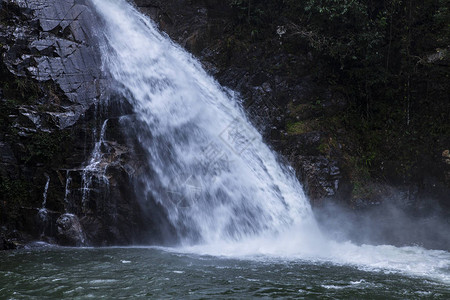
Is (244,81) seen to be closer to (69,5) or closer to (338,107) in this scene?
(338,107)

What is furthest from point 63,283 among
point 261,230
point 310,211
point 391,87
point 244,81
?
point 391,87

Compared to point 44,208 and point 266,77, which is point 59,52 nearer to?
point 44,208

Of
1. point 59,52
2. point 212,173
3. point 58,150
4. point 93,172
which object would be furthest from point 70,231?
point 59,52

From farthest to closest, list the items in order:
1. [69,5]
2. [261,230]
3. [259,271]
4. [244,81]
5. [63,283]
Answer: [244,81]
[69,5]
[261,230]
[259,271]
[63,283]

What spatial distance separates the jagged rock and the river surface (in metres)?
1.08

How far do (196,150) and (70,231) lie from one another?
3877mm

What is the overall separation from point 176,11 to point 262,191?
8.48 meters

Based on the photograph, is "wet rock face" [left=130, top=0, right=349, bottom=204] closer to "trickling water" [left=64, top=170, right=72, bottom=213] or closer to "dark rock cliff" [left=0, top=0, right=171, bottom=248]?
"dark rock cliff" [left=0, top=0, right=171, bottom=248]

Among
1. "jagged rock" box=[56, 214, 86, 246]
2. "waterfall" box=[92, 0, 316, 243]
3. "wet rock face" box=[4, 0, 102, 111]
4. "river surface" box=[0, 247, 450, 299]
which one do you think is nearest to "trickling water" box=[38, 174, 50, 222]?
"jagged rock" box=[56, 214, 86, 246]

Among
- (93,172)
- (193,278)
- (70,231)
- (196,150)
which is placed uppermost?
(196,150)

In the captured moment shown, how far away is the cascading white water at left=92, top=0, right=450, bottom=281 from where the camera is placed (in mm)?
9156

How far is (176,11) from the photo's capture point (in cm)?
1489

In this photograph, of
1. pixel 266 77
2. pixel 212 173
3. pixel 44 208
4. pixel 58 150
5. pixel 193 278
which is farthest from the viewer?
pixel 266 77

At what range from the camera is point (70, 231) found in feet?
29.6
